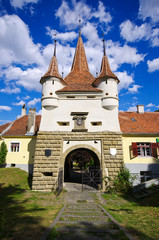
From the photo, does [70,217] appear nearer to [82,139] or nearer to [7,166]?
[82,139]

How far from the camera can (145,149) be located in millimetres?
14844

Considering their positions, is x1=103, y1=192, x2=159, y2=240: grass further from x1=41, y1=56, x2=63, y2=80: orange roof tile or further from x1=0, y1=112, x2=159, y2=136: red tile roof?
x1=41, y1=56, x2=63, y2=80: orange roof tile

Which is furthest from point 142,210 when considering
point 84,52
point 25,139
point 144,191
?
point 84,52

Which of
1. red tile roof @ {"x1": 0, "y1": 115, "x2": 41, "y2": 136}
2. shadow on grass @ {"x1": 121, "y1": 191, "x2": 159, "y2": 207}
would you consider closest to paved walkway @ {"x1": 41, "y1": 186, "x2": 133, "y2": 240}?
shadow on grass @ {"x1": 121, "y1": 191, "x2": 159, "y2": 207}

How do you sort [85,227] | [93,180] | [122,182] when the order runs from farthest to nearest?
[93,180], [122,182], [85,227]

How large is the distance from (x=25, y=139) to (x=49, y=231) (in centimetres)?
1379

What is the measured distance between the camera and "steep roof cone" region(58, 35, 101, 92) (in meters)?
15.3

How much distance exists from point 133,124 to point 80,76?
8.10 meters

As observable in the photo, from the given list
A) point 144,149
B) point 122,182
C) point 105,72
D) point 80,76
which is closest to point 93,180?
point 122,182

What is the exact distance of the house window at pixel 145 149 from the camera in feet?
46.1

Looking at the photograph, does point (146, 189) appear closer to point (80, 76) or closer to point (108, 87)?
point (108, 87)

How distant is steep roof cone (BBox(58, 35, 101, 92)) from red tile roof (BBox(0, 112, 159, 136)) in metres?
5.21

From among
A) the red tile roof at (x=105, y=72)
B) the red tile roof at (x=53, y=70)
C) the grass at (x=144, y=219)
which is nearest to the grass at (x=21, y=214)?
→ the grass at (x=144, y=219)

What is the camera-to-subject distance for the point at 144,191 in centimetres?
1075
